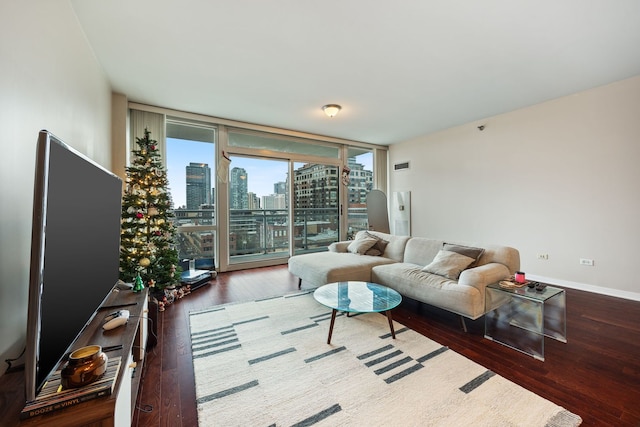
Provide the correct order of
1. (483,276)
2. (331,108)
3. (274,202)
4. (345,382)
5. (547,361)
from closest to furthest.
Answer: (345,382) → (547,361) → (483,276) → (331,108) → (274,202)

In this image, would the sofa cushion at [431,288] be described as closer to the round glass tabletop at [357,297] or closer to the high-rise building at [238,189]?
the round glass tabletop at [357,297]

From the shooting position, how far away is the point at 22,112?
1351mm

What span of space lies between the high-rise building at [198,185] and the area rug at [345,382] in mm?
2524

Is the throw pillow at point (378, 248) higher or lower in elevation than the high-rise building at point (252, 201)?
lower

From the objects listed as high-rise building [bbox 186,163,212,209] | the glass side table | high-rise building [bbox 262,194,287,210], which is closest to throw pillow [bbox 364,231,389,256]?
the glass side table

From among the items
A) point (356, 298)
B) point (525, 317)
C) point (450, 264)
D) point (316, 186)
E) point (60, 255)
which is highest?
point (316, 186)

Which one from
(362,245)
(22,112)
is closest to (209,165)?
(362,245)

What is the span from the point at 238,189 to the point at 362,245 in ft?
8.32

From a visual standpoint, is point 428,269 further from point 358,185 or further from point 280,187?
point 358,185

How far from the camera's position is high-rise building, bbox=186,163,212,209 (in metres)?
4.47

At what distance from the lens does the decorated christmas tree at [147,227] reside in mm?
2828

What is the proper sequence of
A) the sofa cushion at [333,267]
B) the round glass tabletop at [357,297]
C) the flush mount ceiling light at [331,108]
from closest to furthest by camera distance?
1. the round glass tabletop at [357,297]
2. the sofa cushion at [333,267]
3. the flush mount ceiling light at [331,108]

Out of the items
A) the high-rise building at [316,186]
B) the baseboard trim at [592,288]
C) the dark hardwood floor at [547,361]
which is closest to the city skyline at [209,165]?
the high-rise building at [316,186]

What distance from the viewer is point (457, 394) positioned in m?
1.61
